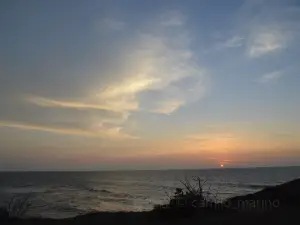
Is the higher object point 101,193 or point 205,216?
point 205,216

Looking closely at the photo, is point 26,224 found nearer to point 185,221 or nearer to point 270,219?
point 185,221

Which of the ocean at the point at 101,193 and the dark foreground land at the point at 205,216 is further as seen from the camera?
the ocean at the point at 101,193

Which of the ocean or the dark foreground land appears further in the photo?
the ocean

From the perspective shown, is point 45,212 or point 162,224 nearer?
point 162,224

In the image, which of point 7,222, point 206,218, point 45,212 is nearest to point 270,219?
point 206,218

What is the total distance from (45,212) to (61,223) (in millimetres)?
18299

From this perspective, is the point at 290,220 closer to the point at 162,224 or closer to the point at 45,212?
the point at 162,224

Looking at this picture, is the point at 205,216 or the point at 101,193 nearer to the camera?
the point at 205,216

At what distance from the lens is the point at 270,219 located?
10.5 meters

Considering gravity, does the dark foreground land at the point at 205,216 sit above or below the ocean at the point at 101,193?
above

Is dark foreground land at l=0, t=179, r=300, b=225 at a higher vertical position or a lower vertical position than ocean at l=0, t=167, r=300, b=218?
higher

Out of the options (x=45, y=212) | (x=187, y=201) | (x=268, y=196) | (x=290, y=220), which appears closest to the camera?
A: (x=290, y=220)

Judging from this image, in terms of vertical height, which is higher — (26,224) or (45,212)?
(26,224)

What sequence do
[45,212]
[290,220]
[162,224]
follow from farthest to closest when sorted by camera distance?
[45,212], [162,224], [290,220]
